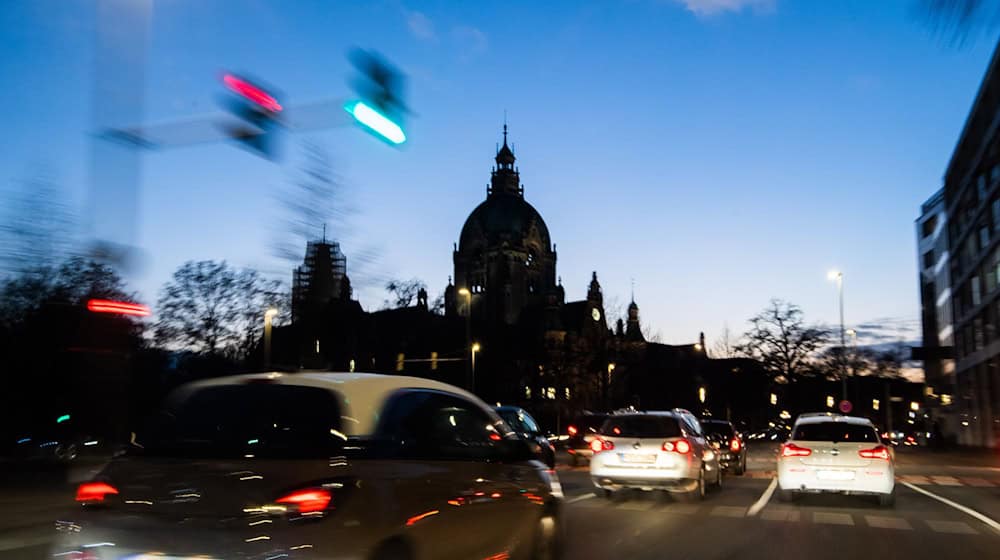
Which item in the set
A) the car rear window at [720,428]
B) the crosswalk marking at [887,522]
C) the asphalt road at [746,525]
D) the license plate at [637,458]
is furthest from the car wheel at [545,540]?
the car rear window at [720,428]

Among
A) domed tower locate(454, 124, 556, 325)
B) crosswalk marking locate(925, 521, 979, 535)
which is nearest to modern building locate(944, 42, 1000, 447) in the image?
crosswalk marking locate(925, 521, 979, 535)

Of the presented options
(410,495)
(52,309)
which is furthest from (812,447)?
(52,309)

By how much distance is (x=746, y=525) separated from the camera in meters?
12.0

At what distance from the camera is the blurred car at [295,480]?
183 inches

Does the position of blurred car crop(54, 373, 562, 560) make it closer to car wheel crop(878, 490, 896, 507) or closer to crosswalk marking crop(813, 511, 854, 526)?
crosswalk marking crop(813, 511, 854, 526)

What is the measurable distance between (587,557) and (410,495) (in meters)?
4.41

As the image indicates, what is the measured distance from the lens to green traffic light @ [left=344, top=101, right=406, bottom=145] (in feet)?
31.2

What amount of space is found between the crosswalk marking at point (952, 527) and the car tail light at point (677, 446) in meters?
3.85

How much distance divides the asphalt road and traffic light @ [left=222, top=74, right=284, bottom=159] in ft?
16.2

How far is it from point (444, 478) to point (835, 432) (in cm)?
1155

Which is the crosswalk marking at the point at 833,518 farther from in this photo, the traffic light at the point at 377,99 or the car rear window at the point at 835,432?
the traffic light at the point at 377,99

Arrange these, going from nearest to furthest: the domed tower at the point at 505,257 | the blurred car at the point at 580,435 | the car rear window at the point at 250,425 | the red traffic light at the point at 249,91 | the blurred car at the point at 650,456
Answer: the car rear window at the point at 250,425 < the red traffic light at the point at 249,91 < the blurred car at the point at 650,456 < the blurred car at the point at 580,435 < the domed tower at the point at 505,257

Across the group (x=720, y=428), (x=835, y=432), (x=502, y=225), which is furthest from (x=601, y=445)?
(x=502, y=225)

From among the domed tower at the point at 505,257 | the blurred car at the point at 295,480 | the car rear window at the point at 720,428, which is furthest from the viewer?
the domed tower at the point at 505,257
